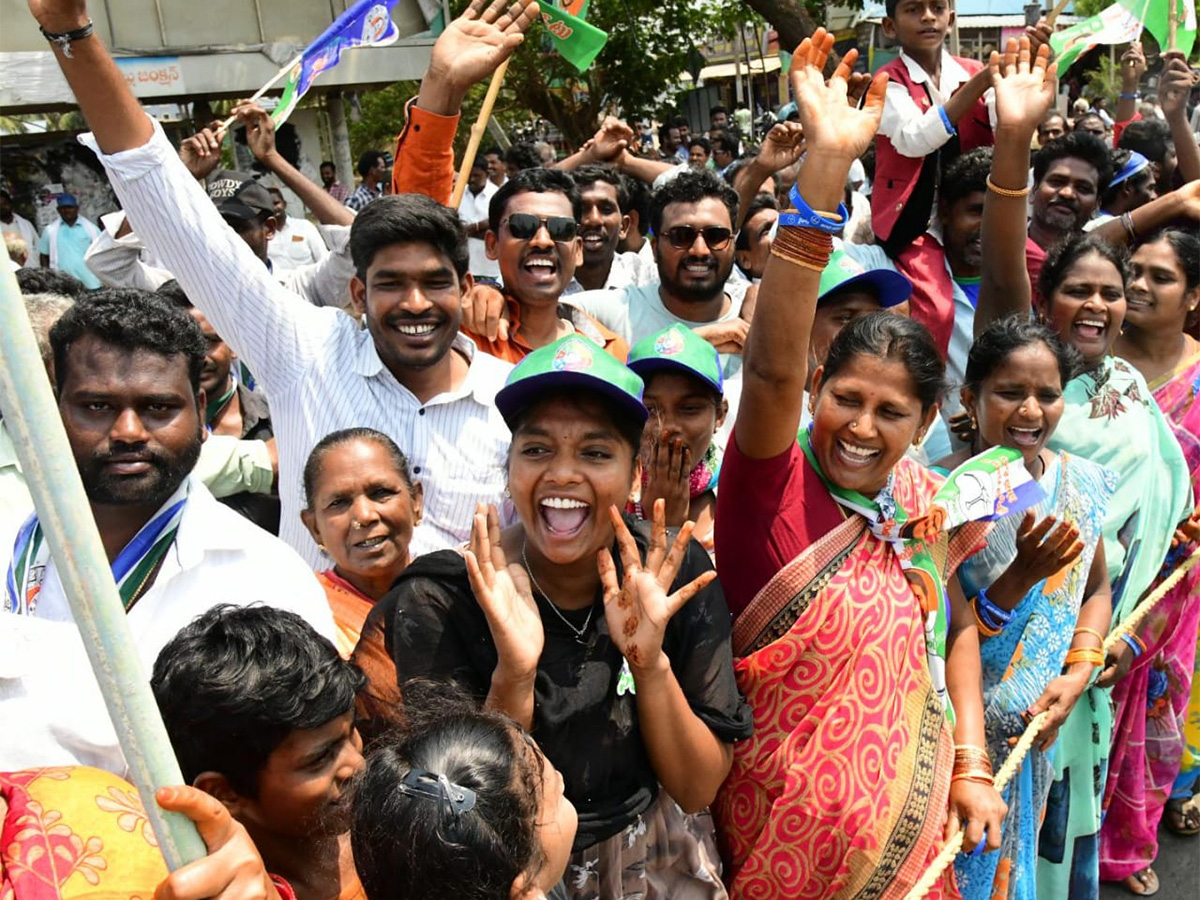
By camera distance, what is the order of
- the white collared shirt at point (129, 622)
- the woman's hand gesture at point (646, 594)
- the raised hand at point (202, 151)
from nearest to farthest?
the white collared shirt at point (129, 622), the woman's hand gesture at point (646, 594), the raised hand at point (202, 151)

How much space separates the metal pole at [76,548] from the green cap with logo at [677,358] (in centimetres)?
152

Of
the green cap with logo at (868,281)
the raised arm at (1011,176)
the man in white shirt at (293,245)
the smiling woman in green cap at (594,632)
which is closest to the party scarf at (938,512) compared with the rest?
the smiling woman in green cap at (594,632)

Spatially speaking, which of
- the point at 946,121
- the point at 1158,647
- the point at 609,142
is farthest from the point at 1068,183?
the point at 609,142

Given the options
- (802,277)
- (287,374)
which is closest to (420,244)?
(287,374)

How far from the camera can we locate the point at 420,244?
99.4 inches

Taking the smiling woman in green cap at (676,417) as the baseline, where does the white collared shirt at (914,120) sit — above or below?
above

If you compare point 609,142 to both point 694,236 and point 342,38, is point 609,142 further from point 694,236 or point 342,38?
point 694,236

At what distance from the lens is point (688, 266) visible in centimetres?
337

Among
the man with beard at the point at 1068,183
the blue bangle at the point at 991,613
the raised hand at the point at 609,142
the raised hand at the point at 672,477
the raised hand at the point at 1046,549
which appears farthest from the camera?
the raised hand at the point at 609,142

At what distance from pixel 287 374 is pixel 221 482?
55 cm

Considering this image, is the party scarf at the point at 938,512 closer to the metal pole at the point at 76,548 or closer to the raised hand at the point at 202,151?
the metal pole at the point at 76,548

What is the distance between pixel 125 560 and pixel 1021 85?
2.71 metres

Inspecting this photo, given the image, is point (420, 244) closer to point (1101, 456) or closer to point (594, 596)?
point (594, 596)

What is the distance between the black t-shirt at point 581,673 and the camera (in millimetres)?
1719
